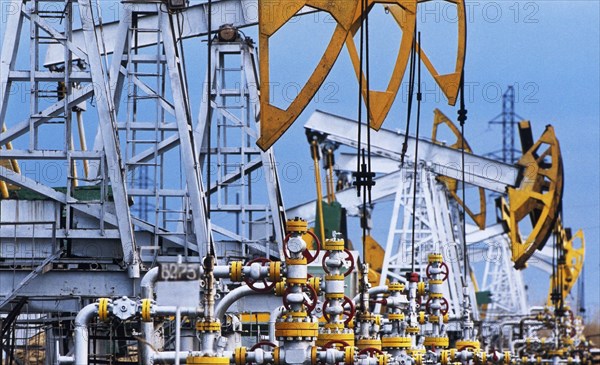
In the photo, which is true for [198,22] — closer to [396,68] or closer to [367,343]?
[396,68]

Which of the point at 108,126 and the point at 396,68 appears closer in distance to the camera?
the point at 396,68

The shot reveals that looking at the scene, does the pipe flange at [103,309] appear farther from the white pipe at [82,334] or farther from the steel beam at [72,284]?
the steel beam at [72,284]

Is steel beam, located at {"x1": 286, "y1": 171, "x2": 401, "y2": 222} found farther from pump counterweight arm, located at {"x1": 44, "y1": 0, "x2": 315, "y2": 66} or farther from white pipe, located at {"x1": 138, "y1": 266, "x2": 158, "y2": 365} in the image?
white pipe, located at {"x1": 138, "y1": 266, "x2": 158, "y2": 365}

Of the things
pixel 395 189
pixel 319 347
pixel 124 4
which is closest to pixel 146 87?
pixel 124 4

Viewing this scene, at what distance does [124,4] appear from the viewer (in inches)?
921

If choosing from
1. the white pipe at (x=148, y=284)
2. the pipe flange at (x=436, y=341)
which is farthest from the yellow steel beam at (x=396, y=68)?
the pipe flange at (x=436, y=341)

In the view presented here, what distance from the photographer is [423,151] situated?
129 feet

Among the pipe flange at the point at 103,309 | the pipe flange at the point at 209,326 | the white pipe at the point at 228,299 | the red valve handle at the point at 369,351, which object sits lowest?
the red valve handle at the point at 369,351

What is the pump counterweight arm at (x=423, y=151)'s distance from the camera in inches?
1542

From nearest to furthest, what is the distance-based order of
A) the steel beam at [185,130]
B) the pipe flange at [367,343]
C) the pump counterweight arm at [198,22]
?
the pipe flange at [367,343], the steel beam at [185,130], the pump counterweight arm at [198,22]

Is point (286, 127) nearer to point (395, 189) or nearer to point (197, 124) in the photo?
point (197, 124)

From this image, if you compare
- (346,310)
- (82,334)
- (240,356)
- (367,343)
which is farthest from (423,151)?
(82,334)

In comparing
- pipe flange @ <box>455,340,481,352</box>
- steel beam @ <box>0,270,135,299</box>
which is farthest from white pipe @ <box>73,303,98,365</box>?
pipe flange @ <box>455,340,481,352</box>

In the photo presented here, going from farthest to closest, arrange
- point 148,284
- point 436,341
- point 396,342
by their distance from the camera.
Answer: point 436,341
point 396,342
point 148,284
